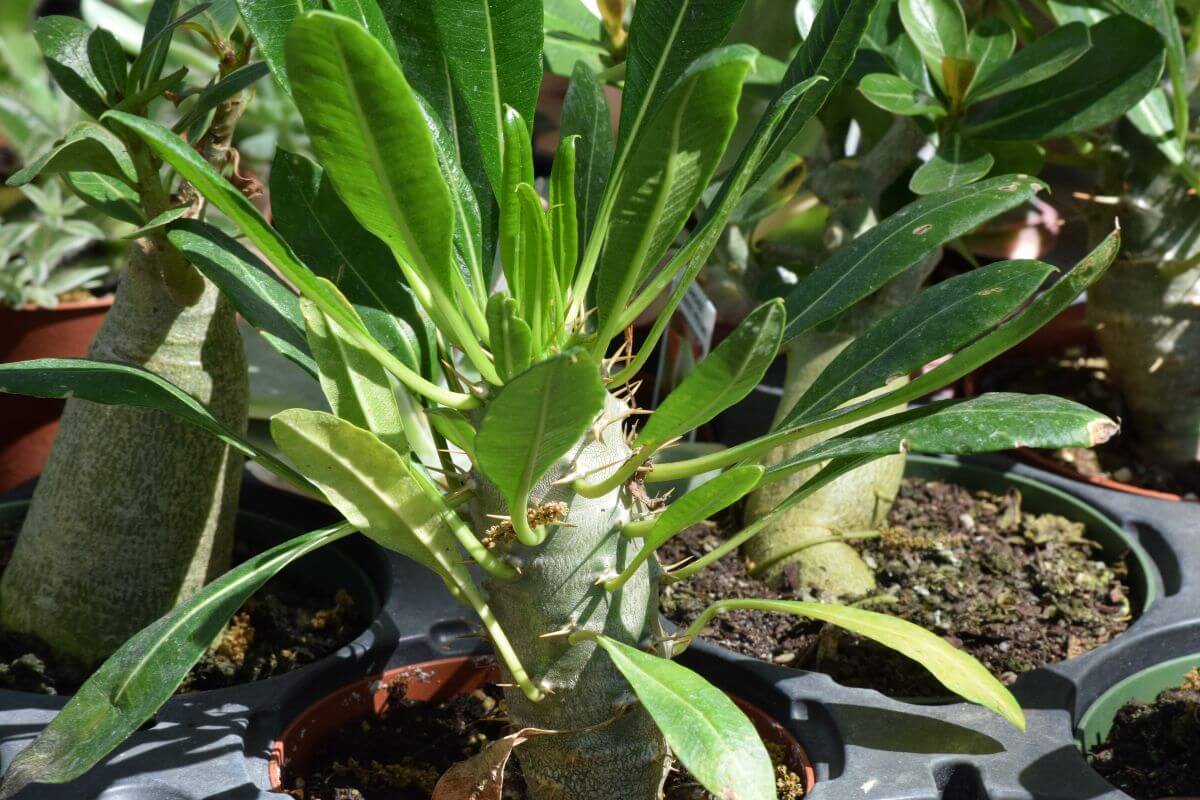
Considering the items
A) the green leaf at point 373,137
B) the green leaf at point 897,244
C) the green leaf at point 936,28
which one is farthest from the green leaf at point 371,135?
the green leaf at point 936,28

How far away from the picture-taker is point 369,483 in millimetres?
751

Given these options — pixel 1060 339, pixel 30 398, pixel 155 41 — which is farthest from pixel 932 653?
pixel 30 398

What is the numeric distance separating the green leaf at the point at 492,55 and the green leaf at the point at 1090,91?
61 cm

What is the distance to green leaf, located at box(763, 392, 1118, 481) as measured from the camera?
72 cm

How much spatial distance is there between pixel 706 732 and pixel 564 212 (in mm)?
358

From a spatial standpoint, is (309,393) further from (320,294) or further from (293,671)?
(320,294)

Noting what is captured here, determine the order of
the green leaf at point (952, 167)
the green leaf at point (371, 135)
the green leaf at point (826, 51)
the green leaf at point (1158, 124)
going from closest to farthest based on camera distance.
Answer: the green leaf at point (371, 135) < the green leaf at point (826, 51) < the green leaf at point (952, 167) < the green leaf at point (1158, 124)

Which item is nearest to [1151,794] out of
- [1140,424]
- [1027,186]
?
[1027,186]

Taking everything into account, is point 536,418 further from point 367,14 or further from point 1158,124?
point 1158,124

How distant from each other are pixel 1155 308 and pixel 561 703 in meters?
1.09

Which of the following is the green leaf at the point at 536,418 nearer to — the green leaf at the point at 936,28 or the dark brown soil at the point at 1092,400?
the green leaf at the point at 936,28

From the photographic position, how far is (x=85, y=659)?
3.69ft

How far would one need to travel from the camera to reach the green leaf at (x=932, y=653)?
0.83 meters

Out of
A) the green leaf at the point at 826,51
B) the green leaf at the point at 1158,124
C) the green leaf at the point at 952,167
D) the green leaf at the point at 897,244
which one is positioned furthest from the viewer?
the green leaf at the point at 1158,124
